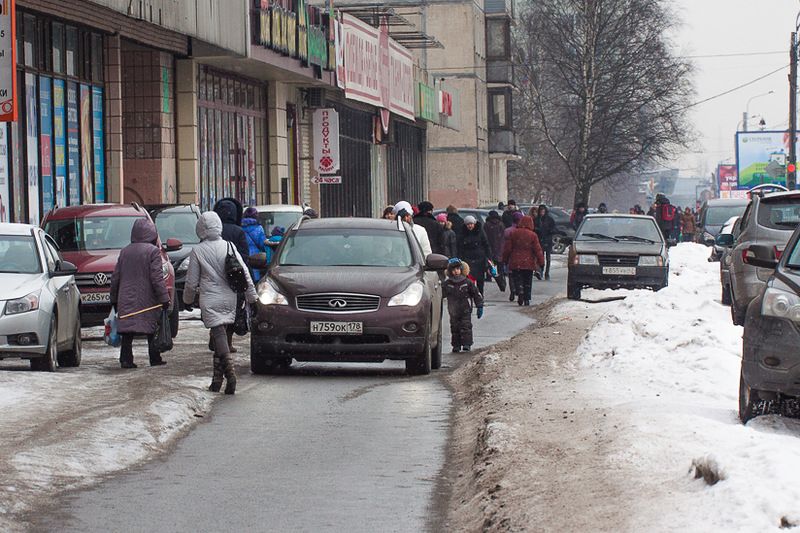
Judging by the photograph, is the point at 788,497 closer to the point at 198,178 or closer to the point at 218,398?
the point at 218,398

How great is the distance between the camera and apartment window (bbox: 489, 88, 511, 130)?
84250mm

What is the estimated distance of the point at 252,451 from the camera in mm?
10539

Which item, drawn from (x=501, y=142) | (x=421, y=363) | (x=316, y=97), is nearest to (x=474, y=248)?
(x=421, y=363)

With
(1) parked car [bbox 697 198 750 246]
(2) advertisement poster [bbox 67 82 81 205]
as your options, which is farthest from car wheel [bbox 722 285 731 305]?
(1) parked car [bbox 697 198 750 246]

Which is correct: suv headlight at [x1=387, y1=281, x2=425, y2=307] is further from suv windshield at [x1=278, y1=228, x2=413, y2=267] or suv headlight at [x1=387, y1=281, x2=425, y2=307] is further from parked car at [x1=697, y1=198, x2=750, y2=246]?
parked car at [x1=697, y1=198, x2=750, y2=246]

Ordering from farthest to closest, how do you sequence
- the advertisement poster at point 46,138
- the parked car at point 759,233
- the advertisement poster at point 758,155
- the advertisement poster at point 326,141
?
the advertisement poster at point 758,155 → the advertisement poster at point 326,141 → the advertisement poster at point 46,138 → the parked car at point 759,233

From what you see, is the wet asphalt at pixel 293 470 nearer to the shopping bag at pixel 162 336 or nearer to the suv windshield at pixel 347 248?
the suv windshield at pixel 347 248

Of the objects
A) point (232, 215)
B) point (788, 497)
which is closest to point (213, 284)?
point (232, 215)

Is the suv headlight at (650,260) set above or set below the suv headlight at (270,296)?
below

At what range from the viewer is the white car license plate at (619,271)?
2920cm

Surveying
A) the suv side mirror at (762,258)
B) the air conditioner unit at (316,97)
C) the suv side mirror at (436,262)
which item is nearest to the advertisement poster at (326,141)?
the air conditioner unit at (316,97)

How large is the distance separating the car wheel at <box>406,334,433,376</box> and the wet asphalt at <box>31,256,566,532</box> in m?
0.76

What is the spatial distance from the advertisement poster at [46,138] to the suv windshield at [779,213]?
1228cm

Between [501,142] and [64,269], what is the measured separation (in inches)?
2690
